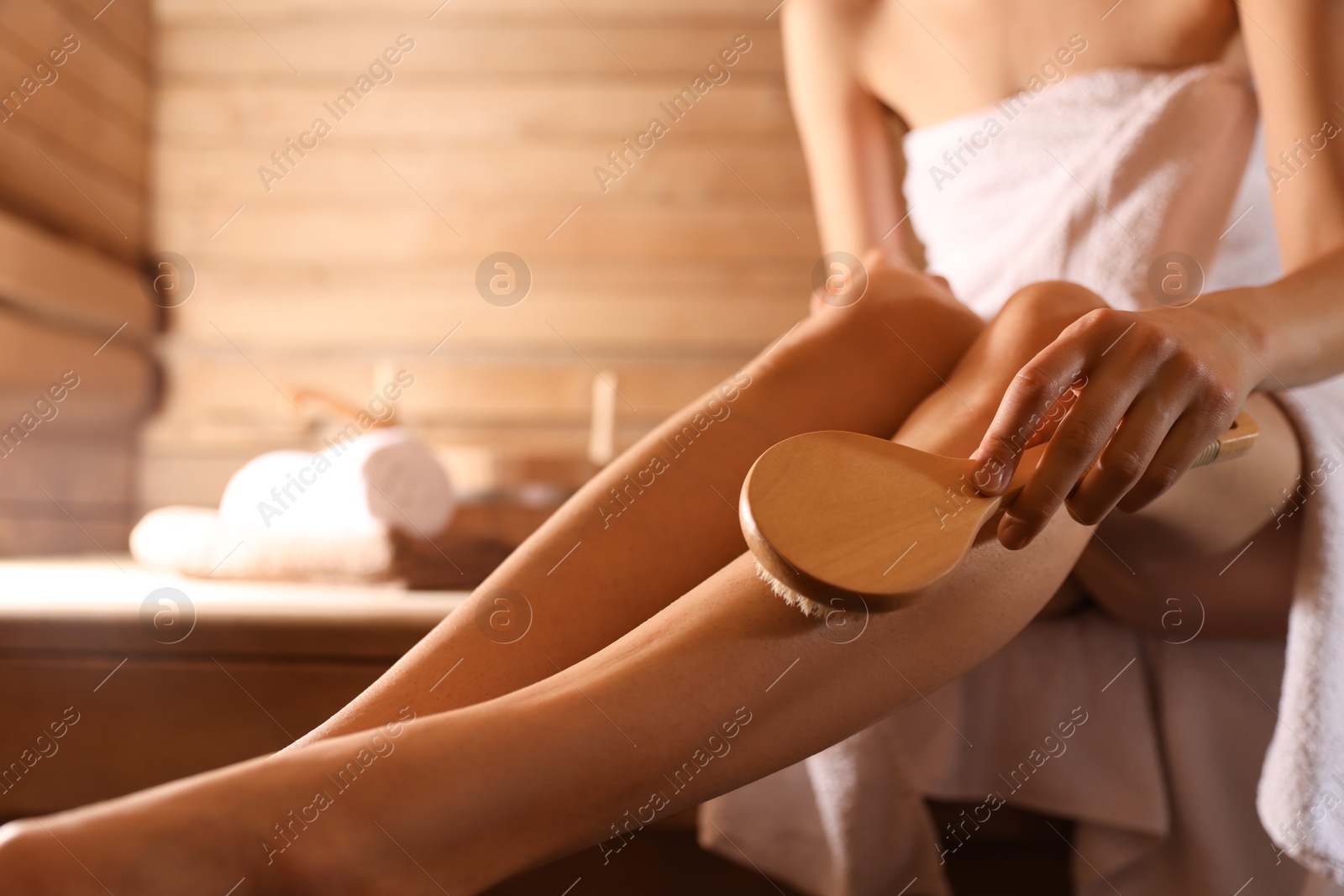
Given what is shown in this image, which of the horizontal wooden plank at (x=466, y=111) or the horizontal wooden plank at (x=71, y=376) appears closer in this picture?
the horizontal wooden plank at (x=71, y=376)

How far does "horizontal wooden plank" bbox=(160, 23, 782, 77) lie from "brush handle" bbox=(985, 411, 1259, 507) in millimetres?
1465

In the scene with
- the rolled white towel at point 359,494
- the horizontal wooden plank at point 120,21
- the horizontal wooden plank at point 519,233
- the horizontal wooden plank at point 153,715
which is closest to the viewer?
the horizontal wooden plank at point 153,715

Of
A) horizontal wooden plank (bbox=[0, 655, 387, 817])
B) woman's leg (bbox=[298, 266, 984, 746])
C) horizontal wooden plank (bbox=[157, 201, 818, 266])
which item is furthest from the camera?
horizontal wooden plank (bbox=[157, 201, 818, 266])

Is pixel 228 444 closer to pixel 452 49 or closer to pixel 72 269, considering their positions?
pixel 72 269

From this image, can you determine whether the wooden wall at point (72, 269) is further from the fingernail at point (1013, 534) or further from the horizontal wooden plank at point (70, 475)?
the fingernail at point (1013, 534)

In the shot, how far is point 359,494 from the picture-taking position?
97cm

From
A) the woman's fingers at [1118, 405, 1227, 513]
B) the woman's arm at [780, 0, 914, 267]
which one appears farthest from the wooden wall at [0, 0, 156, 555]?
the woman's fingers at [1118, 405, 1227, 513]

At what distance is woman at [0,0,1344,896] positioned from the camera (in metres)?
0.38

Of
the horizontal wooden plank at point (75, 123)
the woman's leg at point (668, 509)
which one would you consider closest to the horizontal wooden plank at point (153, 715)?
the woman's leg at point (668, 509)

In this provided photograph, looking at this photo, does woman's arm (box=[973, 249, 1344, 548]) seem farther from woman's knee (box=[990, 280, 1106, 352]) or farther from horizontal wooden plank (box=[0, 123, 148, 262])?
horizontal wooden plank (box=[0, 123, 148, 262])

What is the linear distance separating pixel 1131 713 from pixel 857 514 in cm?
45

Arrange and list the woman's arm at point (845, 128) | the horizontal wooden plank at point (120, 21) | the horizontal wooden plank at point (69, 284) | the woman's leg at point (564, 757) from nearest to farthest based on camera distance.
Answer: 1. the woman's leg at point (564, 757)
2. the woman's arm at point (845, 128)
3. the horizontal wooden plank at point (69, 284)
4. the horizontal wooden plank at point (120, 21)

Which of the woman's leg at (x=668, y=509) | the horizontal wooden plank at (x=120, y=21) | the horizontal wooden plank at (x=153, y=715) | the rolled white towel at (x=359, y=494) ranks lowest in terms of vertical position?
the woman's leg at (x=668, y=509)

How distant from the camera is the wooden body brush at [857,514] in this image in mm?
400
